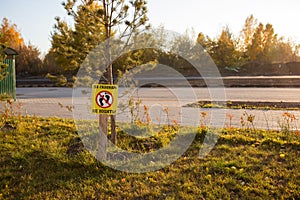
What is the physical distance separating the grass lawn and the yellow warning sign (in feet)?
2.33

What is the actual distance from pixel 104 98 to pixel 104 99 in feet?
0.04

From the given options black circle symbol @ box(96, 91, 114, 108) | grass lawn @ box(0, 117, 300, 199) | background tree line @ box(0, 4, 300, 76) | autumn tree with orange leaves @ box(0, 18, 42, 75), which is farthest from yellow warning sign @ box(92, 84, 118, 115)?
autumn tree with orange leaves @ box(0, 18, 42, 75)

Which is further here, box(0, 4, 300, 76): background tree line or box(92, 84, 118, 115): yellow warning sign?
box(0, 4, 300, 76): background tree line

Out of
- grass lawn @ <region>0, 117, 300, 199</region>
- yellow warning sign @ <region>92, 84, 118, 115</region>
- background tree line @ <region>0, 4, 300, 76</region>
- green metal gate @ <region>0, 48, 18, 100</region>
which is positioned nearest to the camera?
grass lawn @ <region>0, 117, 300, 199</region>

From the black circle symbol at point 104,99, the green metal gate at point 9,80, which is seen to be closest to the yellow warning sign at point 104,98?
the black circle symbol at point 104,99

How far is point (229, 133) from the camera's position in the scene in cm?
487

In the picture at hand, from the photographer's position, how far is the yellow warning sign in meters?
3.44

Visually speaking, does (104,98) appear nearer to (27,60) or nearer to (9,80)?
(9,80)

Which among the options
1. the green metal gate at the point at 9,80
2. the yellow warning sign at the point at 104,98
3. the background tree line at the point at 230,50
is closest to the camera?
the yellow warning sign at the point at 104,98

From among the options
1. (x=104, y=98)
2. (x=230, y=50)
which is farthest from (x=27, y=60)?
(x=104, y=98)

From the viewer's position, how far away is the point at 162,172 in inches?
134

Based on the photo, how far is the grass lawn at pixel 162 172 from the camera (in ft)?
9.59

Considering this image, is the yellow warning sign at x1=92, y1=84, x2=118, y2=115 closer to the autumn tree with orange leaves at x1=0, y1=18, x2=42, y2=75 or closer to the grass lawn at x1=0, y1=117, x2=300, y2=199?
the grass lawn at x1=0, y1=117, x2=300, y2=199

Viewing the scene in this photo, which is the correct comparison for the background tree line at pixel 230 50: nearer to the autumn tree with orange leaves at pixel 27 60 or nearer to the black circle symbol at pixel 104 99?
the autumn tree with orange leaves at pixel 27 60
